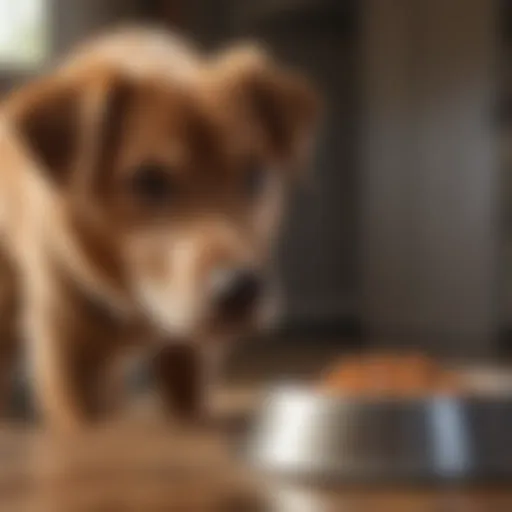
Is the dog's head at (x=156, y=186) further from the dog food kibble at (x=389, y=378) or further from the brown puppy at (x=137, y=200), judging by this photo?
the dog food kibble at (x=389, y=378)

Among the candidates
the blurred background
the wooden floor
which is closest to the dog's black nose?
the wooden floor

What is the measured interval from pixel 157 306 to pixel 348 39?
1.71 m

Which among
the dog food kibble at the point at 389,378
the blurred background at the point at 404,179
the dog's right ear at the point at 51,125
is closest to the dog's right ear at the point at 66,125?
the dog's right ear at the point at 51,125

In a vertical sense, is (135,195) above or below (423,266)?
below

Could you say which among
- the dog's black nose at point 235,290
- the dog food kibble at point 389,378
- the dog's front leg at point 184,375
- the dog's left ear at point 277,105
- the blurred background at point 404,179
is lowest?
the dog food kibble at point 389,378

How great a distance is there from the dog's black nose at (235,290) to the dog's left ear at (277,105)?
0.55 feet

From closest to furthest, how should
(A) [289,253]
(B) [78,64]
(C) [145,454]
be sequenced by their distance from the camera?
(C) [145,454]
(B) [78,64]
(A) [289,253]

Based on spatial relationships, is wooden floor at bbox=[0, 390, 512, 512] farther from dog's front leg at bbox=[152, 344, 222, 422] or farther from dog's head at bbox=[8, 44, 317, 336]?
dog's front leg at bbox=[152, 344, 222, 422]

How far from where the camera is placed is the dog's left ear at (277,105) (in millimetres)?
1116

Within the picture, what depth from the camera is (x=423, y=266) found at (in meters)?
2.61

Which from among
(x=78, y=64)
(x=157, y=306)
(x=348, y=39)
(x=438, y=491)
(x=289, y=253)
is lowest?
(x=438, y=491)

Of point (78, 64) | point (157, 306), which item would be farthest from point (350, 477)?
point (78, 64)

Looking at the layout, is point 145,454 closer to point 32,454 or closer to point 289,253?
point 32,454

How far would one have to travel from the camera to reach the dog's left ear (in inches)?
43.9
